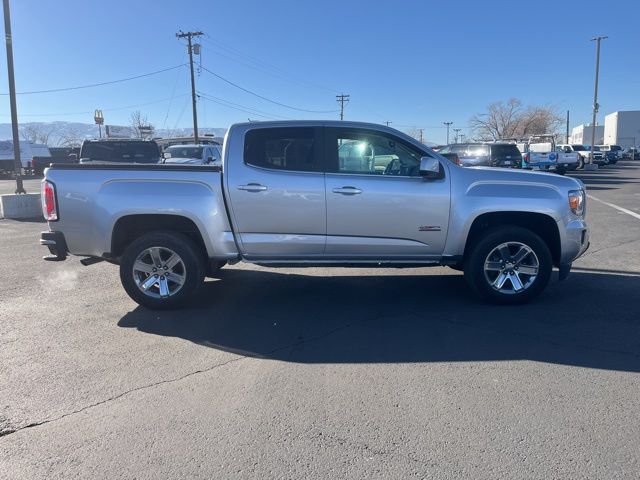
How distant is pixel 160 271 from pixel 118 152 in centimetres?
981

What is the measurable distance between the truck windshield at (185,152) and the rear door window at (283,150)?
43.4 ft

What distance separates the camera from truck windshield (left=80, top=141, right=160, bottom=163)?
14070 mm

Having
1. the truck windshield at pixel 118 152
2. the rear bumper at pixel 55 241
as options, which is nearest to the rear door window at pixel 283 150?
the rear bumper at pixel 55 241

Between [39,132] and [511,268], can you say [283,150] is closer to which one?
[511,268]

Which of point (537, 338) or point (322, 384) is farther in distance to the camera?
point (537, 338)

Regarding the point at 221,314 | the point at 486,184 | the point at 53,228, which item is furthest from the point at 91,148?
the point at 486,184

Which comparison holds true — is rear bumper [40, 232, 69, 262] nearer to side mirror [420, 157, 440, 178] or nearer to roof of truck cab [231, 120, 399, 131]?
roof of truck cab [231, 120, 399, 131]

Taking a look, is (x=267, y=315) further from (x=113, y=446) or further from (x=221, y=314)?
(x=113, y=446)

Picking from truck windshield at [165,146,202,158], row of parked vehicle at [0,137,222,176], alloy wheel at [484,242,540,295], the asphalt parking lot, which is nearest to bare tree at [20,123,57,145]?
truck windshield at [165,146,202,158]

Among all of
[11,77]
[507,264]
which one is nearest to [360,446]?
[507,264]

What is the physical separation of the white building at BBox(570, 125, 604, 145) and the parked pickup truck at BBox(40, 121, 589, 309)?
368 feet

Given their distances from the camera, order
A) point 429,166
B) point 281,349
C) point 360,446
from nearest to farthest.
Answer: point 360,446 < point 281,349 < point 429,166

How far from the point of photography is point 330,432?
3.24m

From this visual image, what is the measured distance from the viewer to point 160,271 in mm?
5609
